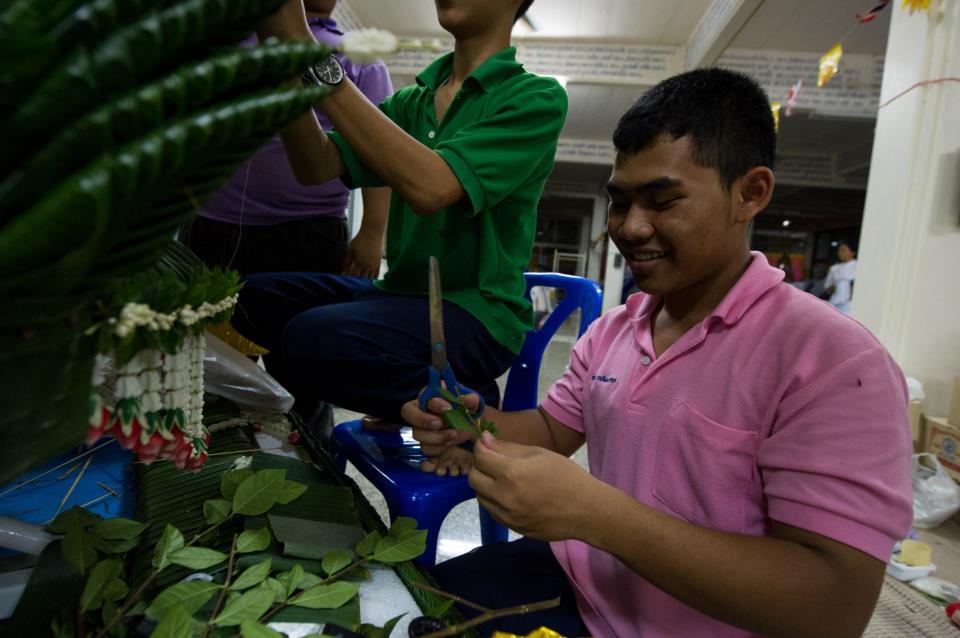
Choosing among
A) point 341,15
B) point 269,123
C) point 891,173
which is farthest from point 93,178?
point 341,15

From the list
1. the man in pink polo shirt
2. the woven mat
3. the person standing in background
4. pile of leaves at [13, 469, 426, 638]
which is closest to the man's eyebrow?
the man in pink polo shirt

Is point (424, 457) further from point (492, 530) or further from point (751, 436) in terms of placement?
point (751, 436)

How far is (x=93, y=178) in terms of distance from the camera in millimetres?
206

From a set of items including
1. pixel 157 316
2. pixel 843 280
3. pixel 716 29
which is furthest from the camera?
pixel 843 280

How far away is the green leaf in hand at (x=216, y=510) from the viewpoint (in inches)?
23.2

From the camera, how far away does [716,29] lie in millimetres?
3381

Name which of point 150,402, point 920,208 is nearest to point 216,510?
point 150,402

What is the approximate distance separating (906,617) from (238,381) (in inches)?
72.1

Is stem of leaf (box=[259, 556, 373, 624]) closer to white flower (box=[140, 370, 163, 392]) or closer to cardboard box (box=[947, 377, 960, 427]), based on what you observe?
white flower (box=[140, 370, 163, 392])

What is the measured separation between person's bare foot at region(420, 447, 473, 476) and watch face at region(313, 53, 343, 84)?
0.68m

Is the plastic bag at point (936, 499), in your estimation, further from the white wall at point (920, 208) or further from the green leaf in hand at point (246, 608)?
the green leaf in hand at point (246, 608)

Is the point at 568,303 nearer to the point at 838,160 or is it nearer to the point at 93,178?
the point at 93,178

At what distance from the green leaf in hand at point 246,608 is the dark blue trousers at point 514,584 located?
0.34 meters

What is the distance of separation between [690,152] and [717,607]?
54 centimetres
